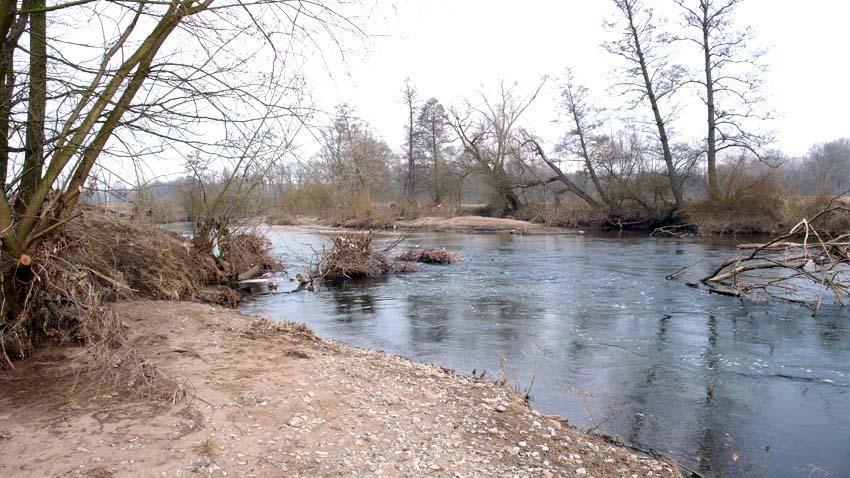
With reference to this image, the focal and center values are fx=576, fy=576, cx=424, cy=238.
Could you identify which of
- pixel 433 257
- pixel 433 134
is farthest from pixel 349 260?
pixel 433 134

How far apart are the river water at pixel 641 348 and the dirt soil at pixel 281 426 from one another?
3.41ft

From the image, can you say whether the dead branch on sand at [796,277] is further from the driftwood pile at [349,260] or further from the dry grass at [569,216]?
the dry grass at [569,216]

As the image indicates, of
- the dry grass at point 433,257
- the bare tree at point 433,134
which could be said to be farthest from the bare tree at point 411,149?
the dry grass at point 433,257

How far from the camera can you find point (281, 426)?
4.53 metres

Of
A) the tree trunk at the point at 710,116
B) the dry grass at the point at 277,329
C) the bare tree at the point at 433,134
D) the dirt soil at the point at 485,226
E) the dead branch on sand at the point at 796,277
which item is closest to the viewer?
the dry grass at the point at 277,329

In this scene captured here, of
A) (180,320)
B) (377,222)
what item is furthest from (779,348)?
(377,222)

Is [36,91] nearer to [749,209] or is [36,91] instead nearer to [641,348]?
[641,348]

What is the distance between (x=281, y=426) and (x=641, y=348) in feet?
19.8

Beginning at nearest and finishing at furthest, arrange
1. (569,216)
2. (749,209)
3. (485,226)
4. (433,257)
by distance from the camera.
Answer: (433,257), (749,209), (485,226), (569,216)

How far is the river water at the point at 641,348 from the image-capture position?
5.58 meters

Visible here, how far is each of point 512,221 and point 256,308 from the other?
2909cm

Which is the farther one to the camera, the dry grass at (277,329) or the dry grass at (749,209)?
the dry grass at (749,209)

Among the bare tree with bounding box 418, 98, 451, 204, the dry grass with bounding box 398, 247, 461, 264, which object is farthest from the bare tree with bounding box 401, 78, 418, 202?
the dry grass with bounding box 398, 247, 461, 264

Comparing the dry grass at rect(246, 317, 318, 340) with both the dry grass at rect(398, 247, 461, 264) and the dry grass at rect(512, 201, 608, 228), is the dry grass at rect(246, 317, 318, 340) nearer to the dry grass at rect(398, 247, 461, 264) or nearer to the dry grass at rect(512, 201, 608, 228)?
the dry grass at rect(398, 247, 461, 264)
